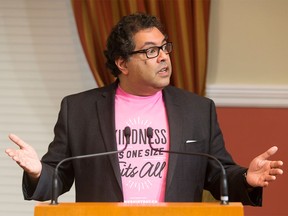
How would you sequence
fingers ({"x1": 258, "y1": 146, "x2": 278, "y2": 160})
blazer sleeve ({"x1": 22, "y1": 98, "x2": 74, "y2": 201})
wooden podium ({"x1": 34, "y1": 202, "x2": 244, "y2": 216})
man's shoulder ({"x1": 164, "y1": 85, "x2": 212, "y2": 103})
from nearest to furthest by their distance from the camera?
wooden podium ({"x1": 34, "y1": 202, "x2": 244, "y2": 216}), fingers ({"x1": 258, "y1": 146, "x2": 278, "y2": 160}), blazer sleeve ({"x1": 22, "y1": 98, "x2": 74, "y2": 201}), man's shoulder ({"x1": 164, "y1": 85, "x2": 212, "y2": 103})

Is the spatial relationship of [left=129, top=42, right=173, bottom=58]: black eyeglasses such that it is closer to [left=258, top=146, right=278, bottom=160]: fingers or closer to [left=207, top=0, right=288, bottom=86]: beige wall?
[left=258, top=146, right=278, bottom=160]: fingers

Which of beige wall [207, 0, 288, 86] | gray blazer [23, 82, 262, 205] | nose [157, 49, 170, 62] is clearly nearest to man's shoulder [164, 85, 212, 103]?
gray blazer [23, 82, 262, 205]

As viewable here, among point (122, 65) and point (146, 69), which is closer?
point (146, 69)

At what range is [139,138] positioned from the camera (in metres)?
2.81

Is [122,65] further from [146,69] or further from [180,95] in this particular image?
→ [180,95]

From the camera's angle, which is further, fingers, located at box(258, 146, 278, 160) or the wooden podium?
fingers, located at box(258, 146, 278, 160)

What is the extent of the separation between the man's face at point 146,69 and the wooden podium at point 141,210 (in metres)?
0.95

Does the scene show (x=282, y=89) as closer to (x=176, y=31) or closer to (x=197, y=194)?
(x=176, y=31)

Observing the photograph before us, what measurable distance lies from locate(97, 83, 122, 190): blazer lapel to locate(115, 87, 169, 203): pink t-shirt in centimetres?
3

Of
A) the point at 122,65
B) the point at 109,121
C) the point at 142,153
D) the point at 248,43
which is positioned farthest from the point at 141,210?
the point at 248,43

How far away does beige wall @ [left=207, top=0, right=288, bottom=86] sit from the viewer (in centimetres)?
400

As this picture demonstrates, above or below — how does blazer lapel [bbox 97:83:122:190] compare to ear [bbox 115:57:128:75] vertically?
below

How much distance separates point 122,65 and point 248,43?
1219mm

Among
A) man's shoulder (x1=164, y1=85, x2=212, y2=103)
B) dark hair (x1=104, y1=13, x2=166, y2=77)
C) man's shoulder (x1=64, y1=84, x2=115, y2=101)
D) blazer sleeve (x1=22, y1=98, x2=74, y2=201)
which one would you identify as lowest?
blazer sleeve (x1=22, y1=98, x2=74, y2=201)
